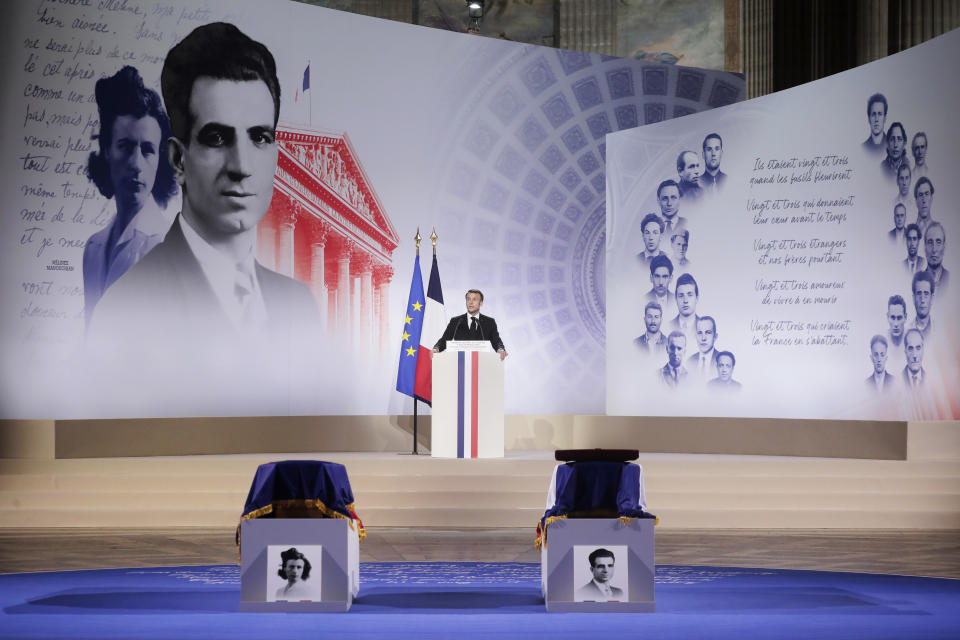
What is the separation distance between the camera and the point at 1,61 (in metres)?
9.57

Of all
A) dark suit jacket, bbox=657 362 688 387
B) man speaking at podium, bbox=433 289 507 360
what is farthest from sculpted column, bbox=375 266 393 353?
dark suit jacket, bbox=657 362 688 387

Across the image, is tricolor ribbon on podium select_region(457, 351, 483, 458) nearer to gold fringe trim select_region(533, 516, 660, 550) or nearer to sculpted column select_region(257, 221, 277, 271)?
sculpted column select_region(257, 221, 277, 271)

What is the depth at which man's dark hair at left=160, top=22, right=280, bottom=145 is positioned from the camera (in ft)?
33.7

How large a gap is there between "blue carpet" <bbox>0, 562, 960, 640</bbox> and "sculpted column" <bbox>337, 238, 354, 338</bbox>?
15.4ft

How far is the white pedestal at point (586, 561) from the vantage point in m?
5.25

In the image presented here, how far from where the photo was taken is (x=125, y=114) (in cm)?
1003

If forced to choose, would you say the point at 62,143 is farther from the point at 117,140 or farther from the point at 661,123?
the point at 661,123

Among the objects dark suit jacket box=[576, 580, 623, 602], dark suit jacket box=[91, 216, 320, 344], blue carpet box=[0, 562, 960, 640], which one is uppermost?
dark suit jacket box=[91, 216, 320, 344]

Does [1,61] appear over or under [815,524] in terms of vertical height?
over

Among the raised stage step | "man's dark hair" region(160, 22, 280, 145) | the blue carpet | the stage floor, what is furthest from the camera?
"man's dark hair" region(160, 22, 280, 145)

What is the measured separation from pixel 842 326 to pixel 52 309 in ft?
21.8

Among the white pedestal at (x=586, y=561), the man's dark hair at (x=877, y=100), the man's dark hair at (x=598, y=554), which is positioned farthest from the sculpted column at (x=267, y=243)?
the man's dark hair at (x=598, y=554)

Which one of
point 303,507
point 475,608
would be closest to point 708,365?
point 475,608

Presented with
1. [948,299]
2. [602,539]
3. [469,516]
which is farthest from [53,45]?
[948,299]
